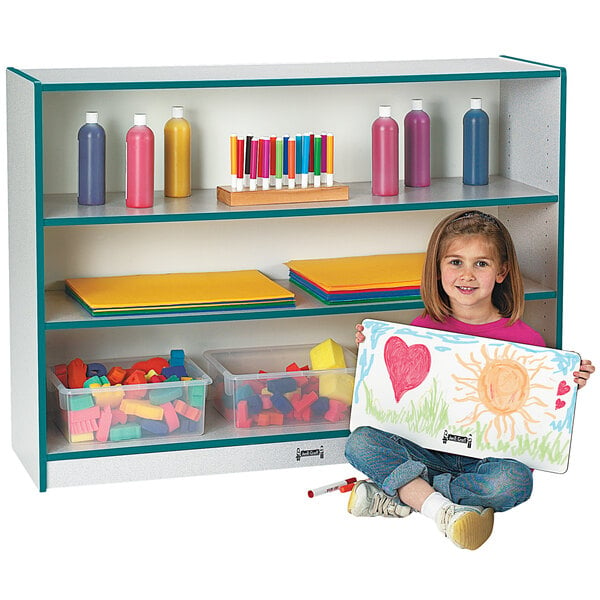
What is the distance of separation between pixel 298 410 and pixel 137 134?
1062 mm

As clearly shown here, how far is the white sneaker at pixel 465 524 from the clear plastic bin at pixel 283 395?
0.79 metres

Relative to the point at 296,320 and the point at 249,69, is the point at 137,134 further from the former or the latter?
the point at 296,320

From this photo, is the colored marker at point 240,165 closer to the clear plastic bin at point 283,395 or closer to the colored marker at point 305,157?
the colored marker at point 305,157

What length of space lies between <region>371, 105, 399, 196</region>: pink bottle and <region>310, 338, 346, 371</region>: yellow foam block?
0.54 meters

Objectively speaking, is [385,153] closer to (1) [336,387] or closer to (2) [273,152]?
(2) [273,152]

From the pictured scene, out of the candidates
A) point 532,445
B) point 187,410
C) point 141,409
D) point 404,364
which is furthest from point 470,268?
point 141,409

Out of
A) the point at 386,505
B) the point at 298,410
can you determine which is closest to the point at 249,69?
the point at 298,410

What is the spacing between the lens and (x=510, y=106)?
5090 millimetres

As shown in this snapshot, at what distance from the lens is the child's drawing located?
4363mm

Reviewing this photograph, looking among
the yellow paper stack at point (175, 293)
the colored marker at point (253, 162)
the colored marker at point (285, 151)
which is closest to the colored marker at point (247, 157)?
the colored marker at point (253, 162)

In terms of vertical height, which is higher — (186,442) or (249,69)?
(249,69)

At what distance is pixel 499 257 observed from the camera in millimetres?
4547

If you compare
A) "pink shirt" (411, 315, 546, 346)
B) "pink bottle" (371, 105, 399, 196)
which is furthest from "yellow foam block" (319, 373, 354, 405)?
"pink bottle" (371, 105, 399, 196)

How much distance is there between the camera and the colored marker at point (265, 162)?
4.73 m
